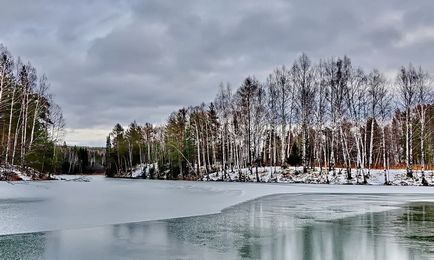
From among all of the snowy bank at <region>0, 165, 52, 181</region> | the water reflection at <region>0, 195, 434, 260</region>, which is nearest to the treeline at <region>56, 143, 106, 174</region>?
the snowy bank at <region>0, 165, 52, 181</region>

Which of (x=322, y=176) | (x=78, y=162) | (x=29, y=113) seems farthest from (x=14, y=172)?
(x=78, y=162)

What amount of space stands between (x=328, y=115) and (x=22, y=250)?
129ft

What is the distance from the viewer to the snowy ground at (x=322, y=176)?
36.2 m

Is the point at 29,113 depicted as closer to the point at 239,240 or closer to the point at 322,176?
the point at 322,176

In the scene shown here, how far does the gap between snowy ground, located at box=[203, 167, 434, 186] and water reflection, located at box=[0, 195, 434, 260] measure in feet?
83.0

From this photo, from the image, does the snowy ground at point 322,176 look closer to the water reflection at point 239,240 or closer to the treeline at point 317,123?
the treeline at point 317,123

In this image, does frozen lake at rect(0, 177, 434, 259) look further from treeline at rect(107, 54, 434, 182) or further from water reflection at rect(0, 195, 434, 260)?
treeline at rect(107, 54, 434, 182)

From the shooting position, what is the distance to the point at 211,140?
5866 cm

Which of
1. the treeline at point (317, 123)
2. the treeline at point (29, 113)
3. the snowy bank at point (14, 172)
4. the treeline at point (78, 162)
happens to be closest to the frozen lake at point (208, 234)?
the snowy bank at point (14, 172)

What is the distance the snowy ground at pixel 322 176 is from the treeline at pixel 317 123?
0.73 metres

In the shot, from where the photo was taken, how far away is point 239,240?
8930mm

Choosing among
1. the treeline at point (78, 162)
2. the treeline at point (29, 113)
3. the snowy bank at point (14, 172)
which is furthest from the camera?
the treeline at point (78, 162)

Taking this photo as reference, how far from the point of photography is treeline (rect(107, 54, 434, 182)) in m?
40.0

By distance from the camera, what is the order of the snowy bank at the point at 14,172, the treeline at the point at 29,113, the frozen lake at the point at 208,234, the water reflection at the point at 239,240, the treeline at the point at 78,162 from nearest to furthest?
the water reflection at the point at 239,240 < the frozen lake at the point at 208,234 < the snowy bank at the point at 14,172 < the treeline at the point at 29,113 < the treeline at the point at 78,162
